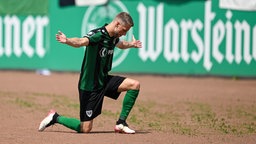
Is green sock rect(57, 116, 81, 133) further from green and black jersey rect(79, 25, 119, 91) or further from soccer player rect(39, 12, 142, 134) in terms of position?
green and black jersey rect(79, 25, 119, 91)

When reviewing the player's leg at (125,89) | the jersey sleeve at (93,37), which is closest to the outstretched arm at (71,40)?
the jersey sleeve at (93,37)

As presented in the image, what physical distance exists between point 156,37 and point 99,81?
1190 cm

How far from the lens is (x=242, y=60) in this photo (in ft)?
71.9

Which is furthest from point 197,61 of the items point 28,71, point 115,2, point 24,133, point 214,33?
point 24,133

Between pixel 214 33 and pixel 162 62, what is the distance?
1761 millimetres

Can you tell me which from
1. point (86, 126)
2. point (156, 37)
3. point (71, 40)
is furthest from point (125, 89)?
point (156, 37)

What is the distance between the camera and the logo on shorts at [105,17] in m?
22.4

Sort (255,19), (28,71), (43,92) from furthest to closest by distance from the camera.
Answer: (28,71) → (255,19) → (43,92)

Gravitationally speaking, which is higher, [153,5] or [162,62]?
[153,5]

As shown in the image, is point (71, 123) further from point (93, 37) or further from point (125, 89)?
point (93, 37)

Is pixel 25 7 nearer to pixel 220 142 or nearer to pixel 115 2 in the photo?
pixel 115 2

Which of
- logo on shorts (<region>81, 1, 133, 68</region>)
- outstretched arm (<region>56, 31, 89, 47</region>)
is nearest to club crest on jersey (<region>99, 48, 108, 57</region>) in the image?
outstretched arm (<region>56, 31, 89, 47</region>)

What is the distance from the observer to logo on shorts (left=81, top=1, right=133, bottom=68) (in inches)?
882

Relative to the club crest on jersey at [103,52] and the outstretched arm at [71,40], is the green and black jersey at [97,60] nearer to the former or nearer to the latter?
the club crest on jersey at [103,52]
